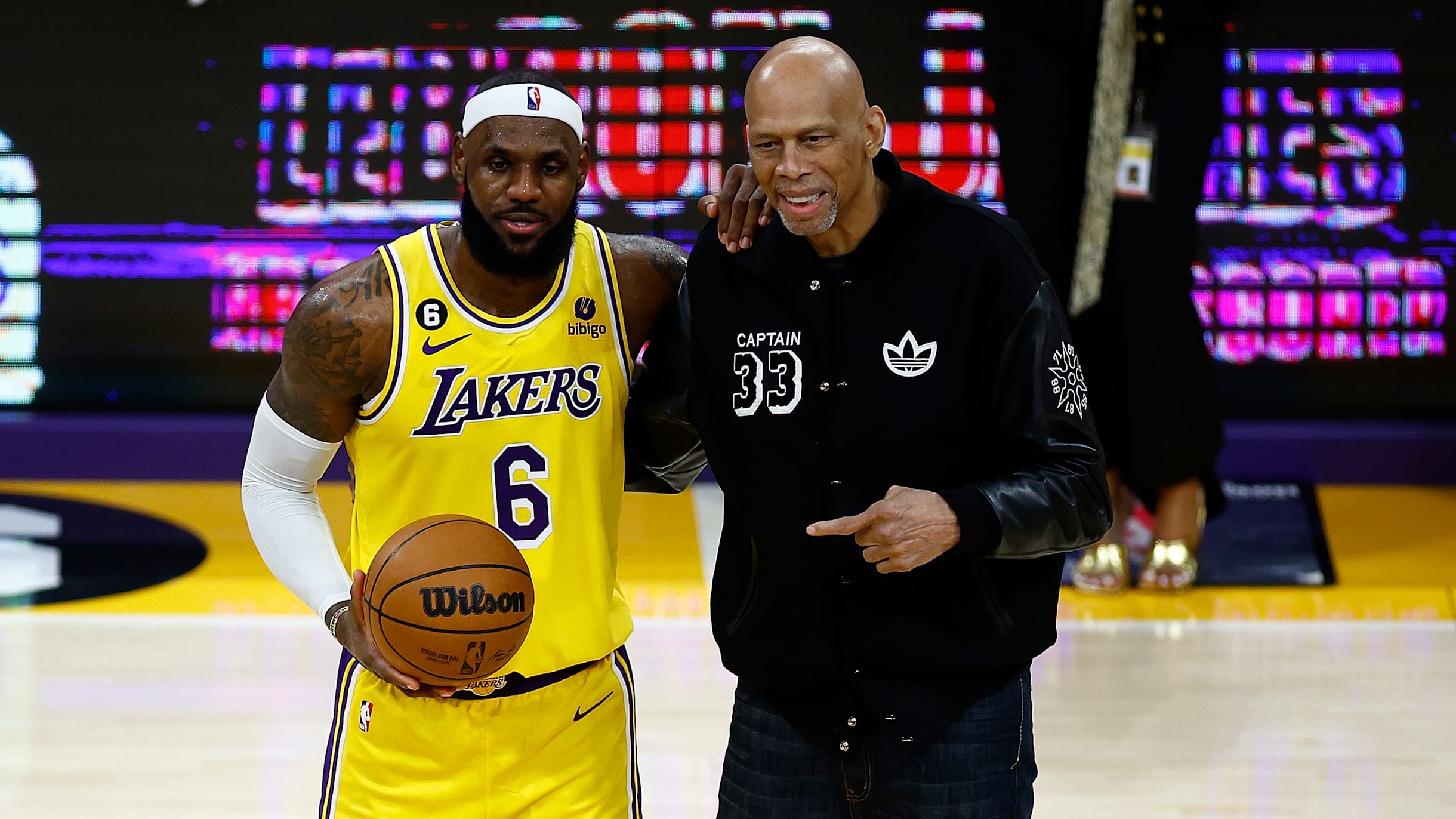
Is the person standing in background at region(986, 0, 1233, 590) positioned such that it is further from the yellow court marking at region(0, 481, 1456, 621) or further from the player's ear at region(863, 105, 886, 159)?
the player's ear at region(863, 105, 886, 159)

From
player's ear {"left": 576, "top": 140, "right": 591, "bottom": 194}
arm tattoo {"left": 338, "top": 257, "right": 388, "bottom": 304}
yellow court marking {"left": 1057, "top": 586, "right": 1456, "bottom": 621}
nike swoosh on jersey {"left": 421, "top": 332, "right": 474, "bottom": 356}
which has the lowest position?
yellow court marking {"left": 1057, "top": 586, "right": 1456, "bottom": 621}

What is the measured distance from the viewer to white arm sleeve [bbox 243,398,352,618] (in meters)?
2.61

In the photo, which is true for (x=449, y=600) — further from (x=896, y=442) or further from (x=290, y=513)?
(x=896, y=442)

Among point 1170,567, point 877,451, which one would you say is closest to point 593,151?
point 1170,567

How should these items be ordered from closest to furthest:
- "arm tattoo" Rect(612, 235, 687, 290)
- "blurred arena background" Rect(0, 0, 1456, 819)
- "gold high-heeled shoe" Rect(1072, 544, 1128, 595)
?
"arm tattoo" Rect(612, 235, 687, 290) < "gold high-heeled shoe" Rect(1072, 544, 1128, 595) < "blurred arena background" Rect(0, 0, 1456, 819)

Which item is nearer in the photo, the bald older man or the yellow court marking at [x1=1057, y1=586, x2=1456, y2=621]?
the bald older man

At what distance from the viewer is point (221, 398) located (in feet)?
23.2

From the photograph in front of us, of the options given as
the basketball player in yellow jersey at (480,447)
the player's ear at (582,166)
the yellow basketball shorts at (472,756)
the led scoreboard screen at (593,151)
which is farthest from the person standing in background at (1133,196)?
the yellow basketball shorts at (472,756)

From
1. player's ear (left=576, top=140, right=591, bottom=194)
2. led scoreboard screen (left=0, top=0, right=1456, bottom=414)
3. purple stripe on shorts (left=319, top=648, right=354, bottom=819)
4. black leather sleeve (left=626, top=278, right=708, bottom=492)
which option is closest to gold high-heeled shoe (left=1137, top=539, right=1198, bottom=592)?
led scoreboard screen (left=0, top=0, right=1456, bottom=414)

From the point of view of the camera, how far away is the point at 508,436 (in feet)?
8.43

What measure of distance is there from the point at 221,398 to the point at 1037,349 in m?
5.43

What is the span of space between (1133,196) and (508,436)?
3.39 metres

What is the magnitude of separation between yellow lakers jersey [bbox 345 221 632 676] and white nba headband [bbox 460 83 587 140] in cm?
23

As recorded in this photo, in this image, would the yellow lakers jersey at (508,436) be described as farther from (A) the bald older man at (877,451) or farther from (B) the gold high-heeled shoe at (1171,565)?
(B) the gold high-heeled shoe at (1171,565)
